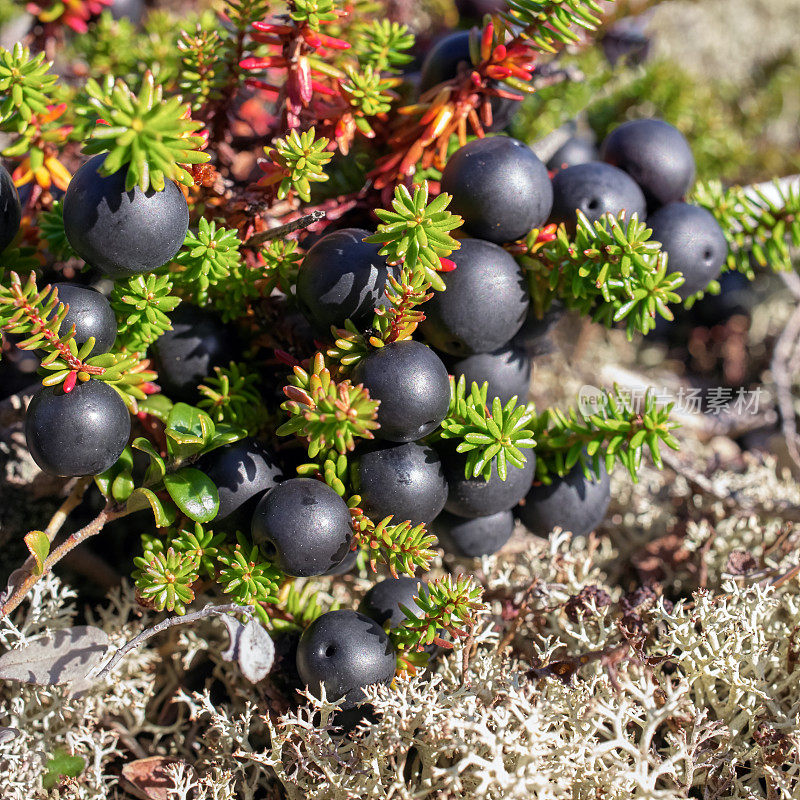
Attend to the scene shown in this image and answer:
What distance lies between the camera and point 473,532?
116cm

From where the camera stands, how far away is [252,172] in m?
1.31

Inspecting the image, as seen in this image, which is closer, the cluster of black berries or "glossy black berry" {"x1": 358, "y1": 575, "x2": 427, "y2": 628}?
the cluster of black berries

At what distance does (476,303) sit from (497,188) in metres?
0.17

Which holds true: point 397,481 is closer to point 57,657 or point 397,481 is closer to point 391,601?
point 391,601

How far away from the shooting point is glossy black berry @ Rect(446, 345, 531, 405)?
111 centimetres

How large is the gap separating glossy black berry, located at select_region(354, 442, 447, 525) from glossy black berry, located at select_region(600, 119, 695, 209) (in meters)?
0.62

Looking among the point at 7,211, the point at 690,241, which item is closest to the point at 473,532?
the point at 690,241

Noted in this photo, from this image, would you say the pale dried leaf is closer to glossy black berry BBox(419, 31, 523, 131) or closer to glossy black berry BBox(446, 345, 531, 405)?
glossy black berry BBox(446, 345, 531, 405)

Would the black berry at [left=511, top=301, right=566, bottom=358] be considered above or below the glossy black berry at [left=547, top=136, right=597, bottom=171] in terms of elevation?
below

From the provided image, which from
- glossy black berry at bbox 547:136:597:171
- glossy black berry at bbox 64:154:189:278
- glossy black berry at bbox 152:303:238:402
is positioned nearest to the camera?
glossy black berry at bbox 64:154:189:278

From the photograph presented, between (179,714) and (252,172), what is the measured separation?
94 cm

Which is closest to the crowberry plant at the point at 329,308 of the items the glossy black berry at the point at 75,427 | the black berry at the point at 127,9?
the glossy black berry at the point at 75,427

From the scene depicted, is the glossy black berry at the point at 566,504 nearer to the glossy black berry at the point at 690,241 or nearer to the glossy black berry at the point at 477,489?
the glossy black berry at the point at 477,489

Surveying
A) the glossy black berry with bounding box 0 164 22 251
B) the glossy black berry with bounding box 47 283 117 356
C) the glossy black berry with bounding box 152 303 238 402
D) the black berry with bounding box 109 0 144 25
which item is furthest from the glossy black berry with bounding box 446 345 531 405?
the black berry with bounding box 109 0 144 25
